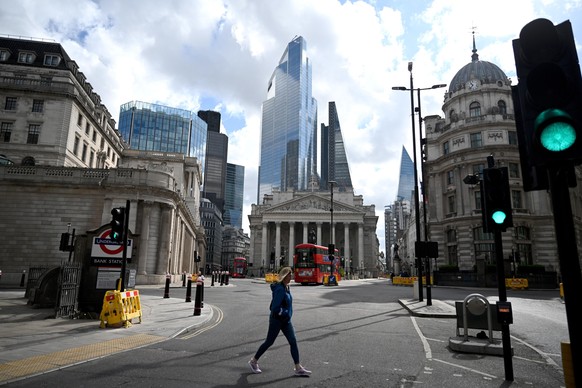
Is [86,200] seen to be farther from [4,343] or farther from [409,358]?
[409,358]

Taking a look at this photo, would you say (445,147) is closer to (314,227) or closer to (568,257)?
(314,227)

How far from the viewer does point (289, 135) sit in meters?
188

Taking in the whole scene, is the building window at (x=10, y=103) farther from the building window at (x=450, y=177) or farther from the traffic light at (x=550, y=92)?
the building window at (x=450, y=177)

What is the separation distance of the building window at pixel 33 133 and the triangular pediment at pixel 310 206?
6297cm

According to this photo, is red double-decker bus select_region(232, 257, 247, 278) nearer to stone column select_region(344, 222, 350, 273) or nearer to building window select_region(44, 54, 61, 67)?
stone column select_region(344, 222, 350, 273)

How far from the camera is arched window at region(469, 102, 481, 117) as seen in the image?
5331cm

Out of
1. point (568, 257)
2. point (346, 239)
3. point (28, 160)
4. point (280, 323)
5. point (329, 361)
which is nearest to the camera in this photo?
point (568, 257)

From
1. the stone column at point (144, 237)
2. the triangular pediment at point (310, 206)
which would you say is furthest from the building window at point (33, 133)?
the triangular pediment at point (310, 206)

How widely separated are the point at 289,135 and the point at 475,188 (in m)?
143

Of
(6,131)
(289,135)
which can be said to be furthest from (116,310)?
(289,135)

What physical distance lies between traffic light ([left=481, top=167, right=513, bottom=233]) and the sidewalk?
24.5ft

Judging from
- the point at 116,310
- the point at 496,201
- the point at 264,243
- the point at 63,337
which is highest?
the point at 264,243

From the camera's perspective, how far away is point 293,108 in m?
189

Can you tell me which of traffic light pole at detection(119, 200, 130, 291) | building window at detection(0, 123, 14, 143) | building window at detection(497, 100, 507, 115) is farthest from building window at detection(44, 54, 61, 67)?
building window at detection(497, 100, 507, 115)
